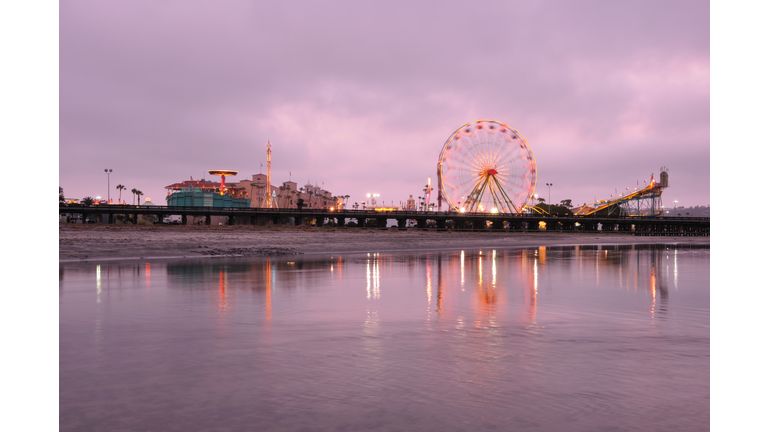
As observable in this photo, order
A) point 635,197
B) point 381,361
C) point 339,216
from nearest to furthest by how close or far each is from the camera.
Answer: point 381,361 → point 339,216 → point 635,197

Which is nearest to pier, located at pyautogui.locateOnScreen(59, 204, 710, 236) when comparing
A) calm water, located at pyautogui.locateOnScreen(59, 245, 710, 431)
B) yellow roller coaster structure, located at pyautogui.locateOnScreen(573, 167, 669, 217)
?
yellow roller coaster structure, located at pyautogui.locateOnScreen(573, 167, 669, 217)

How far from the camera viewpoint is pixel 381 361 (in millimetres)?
8297

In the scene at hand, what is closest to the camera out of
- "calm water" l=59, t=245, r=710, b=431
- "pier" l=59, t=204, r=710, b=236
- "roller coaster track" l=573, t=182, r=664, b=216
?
"calm water" l=59, t=245, r=710, b=431

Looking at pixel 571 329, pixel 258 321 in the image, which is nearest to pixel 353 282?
pixel 258 321

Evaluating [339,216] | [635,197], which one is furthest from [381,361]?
[635,197]

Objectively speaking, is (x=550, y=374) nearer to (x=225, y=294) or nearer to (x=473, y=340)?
(x=473, y=340)

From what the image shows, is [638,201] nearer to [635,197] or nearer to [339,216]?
[635,197]

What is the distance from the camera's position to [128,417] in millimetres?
5891

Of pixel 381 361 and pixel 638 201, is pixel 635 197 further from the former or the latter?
pixel 381 361

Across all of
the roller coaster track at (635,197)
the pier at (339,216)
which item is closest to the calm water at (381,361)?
the pier at (339,216)

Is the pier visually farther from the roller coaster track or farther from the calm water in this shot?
the calm water

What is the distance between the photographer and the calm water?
596 centimetres

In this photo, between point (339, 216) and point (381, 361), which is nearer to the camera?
point (381, 361)

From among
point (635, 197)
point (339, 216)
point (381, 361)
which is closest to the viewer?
point (381, 361)
